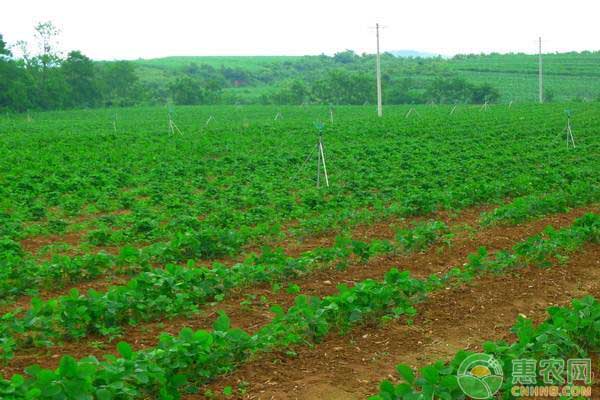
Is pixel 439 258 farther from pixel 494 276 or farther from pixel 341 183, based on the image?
pixel 341 183

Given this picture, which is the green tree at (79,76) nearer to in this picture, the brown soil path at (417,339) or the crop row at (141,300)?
the crop row at (141,300)

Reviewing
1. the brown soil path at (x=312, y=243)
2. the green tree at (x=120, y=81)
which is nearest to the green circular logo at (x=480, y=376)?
the brown soil path at (x=312, y=243)

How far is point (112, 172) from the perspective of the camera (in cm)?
1816

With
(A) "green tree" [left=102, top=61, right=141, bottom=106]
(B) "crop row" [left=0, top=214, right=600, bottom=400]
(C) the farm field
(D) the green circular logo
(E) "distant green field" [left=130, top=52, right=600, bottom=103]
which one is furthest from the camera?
(E) "distant green field" [left=130, top=52, right=600, bottom=103]

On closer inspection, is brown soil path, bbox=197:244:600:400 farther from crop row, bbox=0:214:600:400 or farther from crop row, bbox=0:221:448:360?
crop row, bbox=0:221:448:360

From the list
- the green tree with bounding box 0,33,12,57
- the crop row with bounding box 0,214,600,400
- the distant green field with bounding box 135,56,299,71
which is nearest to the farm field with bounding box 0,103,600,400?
the crop row with bounding box 0,214,600,400

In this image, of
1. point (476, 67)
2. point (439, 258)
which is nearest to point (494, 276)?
point (439, 258)

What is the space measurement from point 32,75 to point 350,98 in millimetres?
28927

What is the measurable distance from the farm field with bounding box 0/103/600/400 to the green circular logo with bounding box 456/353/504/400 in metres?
0.11

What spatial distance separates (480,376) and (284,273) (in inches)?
158

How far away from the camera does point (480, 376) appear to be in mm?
5211

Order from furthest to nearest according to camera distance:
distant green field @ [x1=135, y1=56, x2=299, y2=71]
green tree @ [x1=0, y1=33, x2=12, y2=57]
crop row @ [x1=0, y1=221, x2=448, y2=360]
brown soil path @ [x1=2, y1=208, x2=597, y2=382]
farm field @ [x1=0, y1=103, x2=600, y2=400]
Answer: distant green field @ [x1=135, y1=56, x2=299, y2=71], green tree @ [x1=0, y1=33, x2=12, y2=57], crop row @ [x1=0, y1=221, x2=448, y2=360], brown soil path @ [x1=2, y1=208, x2=597, y2=382], farm field @ [x1=0, y1=103, x2=600, y2=400]

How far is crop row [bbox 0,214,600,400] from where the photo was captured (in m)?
4.84

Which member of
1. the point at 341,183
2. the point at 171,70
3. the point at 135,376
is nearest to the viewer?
the point at 135,376
